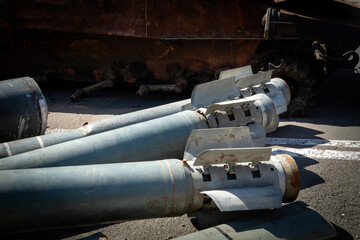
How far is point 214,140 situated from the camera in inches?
112

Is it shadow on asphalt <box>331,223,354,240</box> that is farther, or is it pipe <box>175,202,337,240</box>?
shadow on asphalt <box>331,223,354,240</box>

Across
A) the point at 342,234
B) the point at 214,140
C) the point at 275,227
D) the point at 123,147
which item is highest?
the point at 214,140

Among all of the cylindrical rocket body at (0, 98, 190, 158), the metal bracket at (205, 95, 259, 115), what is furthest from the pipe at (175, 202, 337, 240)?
the cylindrical rocket body at (0, 98, 190, 158)

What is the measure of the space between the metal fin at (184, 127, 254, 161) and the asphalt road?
58 centimetres

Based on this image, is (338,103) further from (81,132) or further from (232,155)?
(81,132)

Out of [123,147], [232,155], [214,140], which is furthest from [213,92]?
[232,155]

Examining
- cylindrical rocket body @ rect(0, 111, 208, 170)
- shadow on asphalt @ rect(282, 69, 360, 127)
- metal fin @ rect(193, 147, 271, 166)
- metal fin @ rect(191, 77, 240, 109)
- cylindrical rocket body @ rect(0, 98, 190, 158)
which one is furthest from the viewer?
shadow on asphalt @ rect(282, 69, 360, 127)

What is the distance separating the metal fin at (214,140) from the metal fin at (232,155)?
0.73 ft

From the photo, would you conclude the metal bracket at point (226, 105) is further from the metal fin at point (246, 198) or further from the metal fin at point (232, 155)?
the metal fin at point (246, 198)

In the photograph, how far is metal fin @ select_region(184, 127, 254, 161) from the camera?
2801 mm

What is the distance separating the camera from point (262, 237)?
2.32m

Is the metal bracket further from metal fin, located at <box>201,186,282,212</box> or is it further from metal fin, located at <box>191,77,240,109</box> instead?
metal fin, located at <box>201,186,282,212</box>

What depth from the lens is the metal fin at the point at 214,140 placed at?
9.19 feet

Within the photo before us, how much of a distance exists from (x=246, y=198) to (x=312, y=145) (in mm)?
2071
